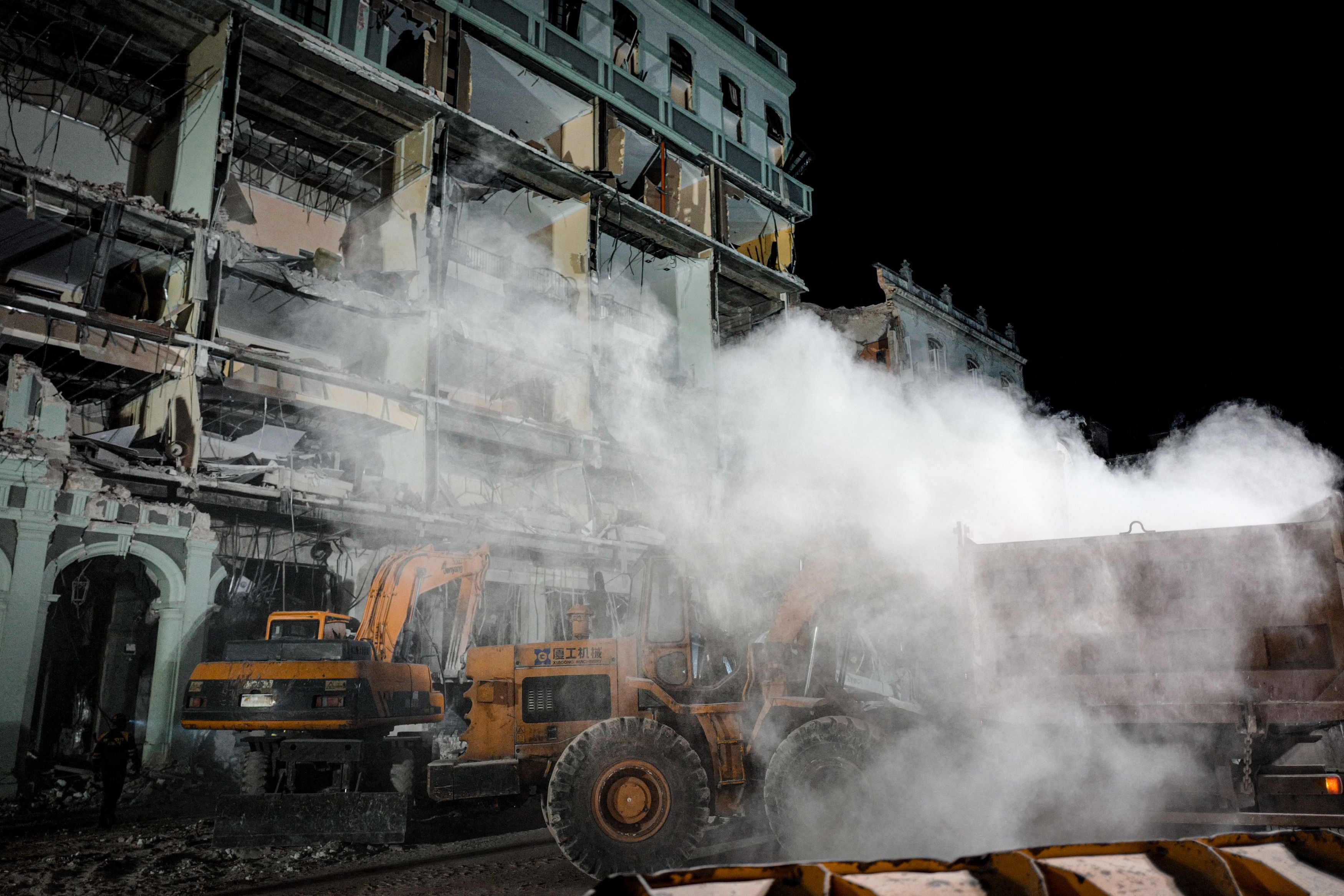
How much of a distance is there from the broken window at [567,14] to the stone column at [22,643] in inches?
643

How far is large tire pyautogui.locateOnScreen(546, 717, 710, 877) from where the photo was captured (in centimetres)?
662

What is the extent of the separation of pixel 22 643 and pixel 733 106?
74.0 ft

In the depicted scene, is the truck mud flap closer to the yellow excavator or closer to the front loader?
the yellow excavator

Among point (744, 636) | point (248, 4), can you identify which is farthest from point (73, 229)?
point (744, 636)

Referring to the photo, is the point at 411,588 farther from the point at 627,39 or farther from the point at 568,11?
the point at 627,39

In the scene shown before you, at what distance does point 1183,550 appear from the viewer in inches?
271

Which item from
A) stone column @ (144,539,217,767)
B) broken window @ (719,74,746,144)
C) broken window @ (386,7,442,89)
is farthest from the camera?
broken window @ (719,74,746,144)

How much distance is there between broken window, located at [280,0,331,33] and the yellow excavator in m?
13.7

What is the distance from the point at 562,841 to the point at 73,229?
13.7 m

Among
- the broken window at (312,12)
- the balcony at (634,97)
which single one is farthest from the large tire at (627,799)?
the balcony at (634,97)

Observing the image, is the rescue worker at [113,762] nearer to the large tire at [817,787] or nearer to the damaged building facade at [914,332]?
the large tire at [817,787]

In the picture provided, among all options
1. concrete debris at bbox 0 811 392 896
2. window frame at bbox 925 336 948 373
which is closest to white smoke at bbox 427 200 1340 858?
concrete debris at bbox 0 811 392 896

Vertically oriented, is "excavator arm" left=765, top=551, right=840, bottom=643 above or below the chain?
above

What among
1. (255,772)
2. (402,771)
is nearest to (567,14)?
(402,771)
